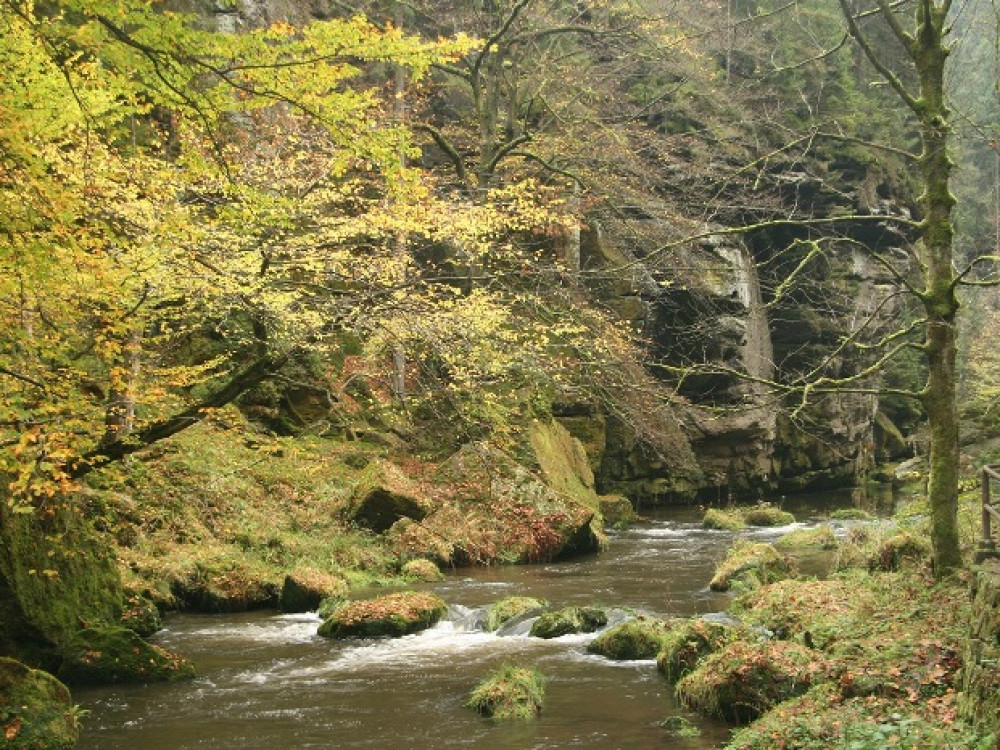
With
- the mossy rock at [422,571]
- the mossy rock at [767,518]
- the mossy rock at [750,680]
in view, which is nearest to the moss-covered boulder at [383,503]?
the mossy rock at [422,571]

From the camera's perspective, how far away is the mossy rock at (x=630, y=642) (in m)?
9.69

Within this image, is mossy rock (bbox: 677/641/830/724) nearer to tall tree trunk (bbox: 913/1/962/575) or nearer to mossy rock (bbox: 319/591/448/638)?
tall tree trunk (bbox: 913/1/962/575)

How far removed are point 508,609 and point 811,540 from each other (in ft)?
27.2

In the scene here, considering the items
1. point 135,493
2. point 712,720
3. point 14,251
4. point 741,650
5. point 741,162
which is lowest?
point 712,720

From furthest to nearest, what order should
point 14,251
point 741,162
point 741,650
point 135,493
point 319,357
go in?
point 741,162
point 319,357
point 135,493
point 741,650
point 14,251

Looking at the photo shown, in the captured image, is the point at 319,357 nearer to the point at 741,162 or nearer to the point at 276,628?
the point at 276,628

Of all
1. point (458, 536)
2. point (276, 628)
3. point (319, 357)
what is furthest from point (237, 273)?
point (319, 357)

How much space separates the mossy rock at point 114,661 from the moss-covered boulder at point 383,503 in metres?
7.08

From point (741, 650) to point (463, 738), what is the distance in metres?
2.65

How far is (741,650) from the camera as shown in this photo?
790cm

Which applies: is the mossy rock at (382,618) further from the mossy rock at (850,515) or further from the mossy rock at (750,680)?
the mossy rock at (850,515)

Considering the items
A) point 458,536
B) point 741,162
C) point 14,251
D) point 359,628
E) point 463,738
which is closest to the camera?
point 14,251

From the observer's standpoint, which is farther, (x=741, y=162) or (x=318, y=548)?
(x=741, y=162)

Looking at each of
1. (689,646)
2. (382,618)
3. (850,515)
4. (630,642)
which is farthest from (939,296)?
(850,515)
